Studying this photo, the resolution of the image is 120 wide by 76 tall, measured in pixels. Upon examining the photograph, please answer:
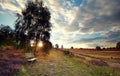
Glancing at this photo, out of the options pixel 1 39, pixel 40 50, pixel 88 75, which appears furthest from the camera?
pixel 40 50

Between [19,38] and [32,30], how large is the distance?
377cm

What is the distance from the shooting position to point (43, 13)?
35.7 metres

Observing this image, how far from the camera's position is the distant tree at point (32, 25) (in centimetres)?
3438

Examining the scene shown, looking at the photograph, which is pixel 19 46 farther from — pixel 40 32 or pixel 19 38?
pixel 40 32

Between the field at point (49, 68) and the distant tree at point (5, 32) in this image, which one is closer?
the field at point (49, 68)

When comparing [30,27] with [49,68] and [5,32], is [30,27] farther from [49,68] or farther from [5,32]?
[49,68]

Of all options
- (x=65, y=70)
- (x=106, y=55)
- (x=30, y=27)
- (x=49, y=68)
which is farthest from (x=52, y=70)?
(x=106, y=55)

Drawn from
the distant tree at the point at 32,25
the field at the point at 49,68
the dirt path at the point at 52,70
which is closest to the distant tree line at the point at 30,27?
the distant tree at the point at 32,25

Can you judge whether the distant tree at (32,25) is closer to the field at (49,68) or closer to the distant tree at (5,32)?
the distant tree at (5,32)

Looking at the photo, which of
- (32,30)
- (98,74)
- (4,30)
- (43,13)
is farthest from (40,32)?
(98,74)

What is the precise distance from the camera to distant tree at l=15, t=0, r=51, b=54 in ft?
113

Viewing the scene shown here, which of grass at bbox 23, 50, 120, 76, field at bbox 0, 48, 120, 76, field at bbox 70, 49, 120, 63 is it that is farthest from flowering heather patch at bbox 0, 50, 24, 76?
field at bbox 70, 49, 120, 63

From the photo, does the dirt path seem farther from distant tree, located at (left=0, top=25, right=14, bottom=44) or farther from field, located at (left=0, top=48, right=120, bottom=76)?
distant tree, located at (left=0, top=25, right=14, bottom=44)

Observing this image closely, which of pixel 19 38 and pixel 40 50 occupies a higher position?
pixel 19 38
